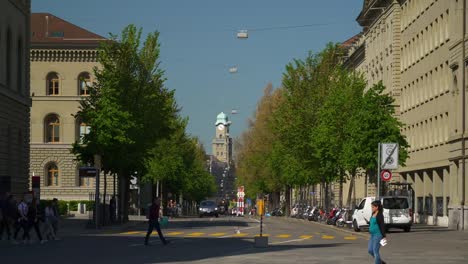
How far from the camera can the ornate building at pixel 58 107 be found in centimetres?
11019

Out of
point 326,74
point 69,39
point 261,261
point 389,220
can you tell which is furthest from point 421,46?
point 261,261

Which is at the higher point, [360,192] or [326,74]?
[326,74]

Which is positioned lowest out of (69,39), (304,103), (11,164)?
(11,164)

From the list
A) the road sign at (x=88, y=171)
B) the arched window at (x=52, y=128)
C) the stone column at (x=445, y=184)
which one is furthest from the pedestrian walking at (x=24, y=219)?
the arched window at (x=52, y=128)

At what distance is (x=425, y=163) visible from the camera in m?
76.8

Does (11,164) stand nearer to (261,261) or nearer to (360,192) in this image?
(261,261)

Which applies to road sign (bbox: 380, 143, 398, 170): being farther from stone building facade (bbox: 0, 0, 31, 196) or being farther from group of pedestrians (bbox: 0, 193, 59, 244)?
stone building facade (bbox: 0, 0, 31, 196)

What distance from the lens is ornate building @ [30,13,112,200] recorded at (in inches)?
4338

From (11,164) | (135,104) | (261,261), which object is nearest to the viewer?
(261,261)

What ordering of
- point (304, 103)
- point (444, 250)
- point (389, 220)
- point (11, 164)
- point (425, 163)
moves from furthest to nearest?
point (304, 103)
point (425, 163)
point (11, 164)
point (389, 220)
point (444, 250)

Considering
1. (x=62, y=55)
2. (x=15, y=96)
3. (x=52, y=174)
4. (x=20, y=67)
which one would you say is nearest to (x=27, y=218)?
(x=15, y=96)

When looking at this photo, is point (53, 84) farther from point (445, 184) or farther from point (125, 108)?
point (445, 184)

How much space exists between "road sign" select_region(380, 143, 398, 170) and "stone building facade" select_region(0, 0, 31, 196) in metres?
19.8

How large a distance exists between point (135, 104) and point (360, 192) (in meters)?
41.6
